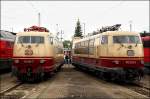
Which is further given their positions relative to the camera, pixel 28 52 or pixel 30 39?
pixel 30 39

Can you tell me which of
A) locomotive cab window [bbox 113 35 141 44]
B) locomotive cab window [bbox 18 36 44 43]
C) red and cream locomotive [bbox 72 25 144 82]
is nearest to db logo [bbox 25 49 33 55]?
locomotive cab window [bbox 18 36 44 43]

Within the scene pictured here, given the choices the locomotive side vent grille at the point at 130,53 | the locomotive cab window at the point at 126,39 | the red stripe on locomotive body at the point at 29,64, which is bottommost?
the red stripe on locomotive body at the point at 29,64

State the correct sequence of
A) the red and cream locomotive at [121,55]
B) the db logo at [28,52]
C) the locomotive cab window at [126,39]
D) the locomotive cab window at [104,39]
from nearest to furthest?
1. the red and cream locomotive at [121,55]
2. the db logo at [28,52]
3. the locomotive cab window at [126,39]
4. the locomotive cab window at [104,39]

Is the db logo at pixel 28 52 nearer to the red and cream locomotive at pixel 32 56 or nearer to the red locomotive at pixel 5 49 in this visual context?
the red and cream locomotive at pixel 32 56

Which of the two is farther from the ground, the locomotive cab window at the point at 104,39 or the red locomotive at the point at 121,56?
the locomotive cab window at the point at 104,39

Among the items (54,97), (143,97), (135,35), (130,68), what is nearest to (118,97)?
(143,97)

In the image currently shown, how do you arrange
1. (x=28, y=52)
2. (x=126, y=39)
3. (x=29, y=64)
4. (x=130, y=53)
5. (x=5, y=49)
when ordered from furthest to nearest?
(x=5, y=49) → (x=126, y=39) → (x=28, y=52) → (x=29, y=64) → (x=130, y=53)

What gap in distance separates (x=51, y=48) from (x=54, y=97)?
800 cm

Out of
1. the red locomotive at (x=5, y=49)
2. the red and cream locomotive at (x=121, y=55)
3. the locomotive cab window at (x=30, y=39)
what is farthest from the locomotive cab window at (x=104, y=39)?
the red locomotive at (x=5, y=49)

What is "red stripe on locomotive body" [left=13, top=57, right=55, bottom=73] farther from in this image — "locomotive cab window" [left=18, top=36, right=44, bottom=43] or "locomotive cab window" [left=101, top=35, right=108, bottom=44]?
"locomotive cab window" [left=101, top=35, right=108, bottom=44]

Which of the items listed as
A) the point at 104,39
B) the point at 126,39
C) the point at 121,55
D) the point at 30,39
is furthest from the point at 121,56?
the point at 30,39

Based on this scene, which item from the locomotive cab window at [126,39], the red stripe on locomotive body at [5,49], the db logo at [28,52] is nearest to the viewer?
the db logo at [28,52]

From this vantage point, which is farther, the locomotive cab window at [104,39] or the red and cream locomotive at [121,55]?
the locomotive cab window at [104,39]

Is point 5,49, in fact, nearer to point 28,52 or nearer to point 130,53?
point 28,52
